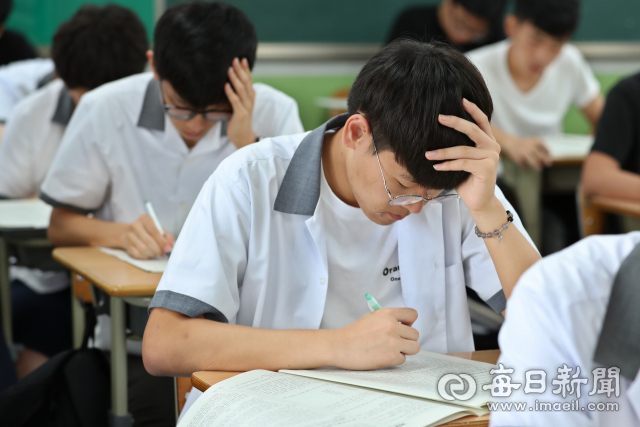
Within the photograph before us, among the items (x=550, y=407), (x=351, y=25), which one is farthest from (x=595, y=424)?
(x=351, y=25)

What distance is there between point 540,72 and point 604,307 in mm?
3494

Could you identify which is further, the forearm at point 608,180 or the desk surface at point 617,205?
the forearm at point 608,180

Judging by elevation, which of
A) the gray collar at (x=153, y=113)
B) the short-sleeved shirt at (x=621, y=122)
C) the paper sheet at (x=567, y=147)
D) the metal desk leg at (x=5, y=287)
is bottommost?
the metal desk leg at (x=5, y=287)

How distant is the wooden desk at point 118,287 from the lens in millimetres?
1532

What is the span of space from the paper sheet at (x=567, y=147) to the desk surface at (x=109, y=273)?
2.37 m

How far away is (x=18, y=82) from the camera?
346 centimetres

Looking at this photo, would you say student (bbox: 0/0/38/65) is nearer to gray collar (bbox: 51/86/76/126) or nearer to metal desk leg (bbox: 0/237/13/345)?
gray collar (bbox: 51/86/76/126)

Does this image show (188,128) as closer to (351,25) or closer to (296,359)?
(296,359)

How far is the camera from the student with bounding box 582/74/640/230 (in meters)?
2.79

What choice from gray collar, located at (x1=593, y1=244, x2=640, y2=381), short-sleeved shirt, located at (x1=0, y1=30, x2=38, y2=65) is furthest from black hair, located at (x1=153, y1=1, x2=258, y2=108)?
short-sleeved shirt, located at (x1=0, y1=30, x2=38, y2=65)

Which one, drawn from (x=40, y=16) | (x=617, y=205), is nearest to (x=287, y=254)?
(x=617, y=205)

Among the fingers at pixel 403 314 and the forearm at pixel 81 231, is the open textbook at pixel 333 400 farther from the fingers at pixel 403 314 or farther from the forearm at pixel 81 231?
the forearm at pixel 81 231

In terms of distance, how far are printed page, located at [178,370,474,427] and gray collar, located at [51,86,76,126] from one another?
1.92 metres

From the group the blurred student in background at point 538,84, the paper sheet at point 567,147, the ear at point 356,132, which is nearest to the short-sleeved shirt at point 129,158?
the ear at point 356,132
